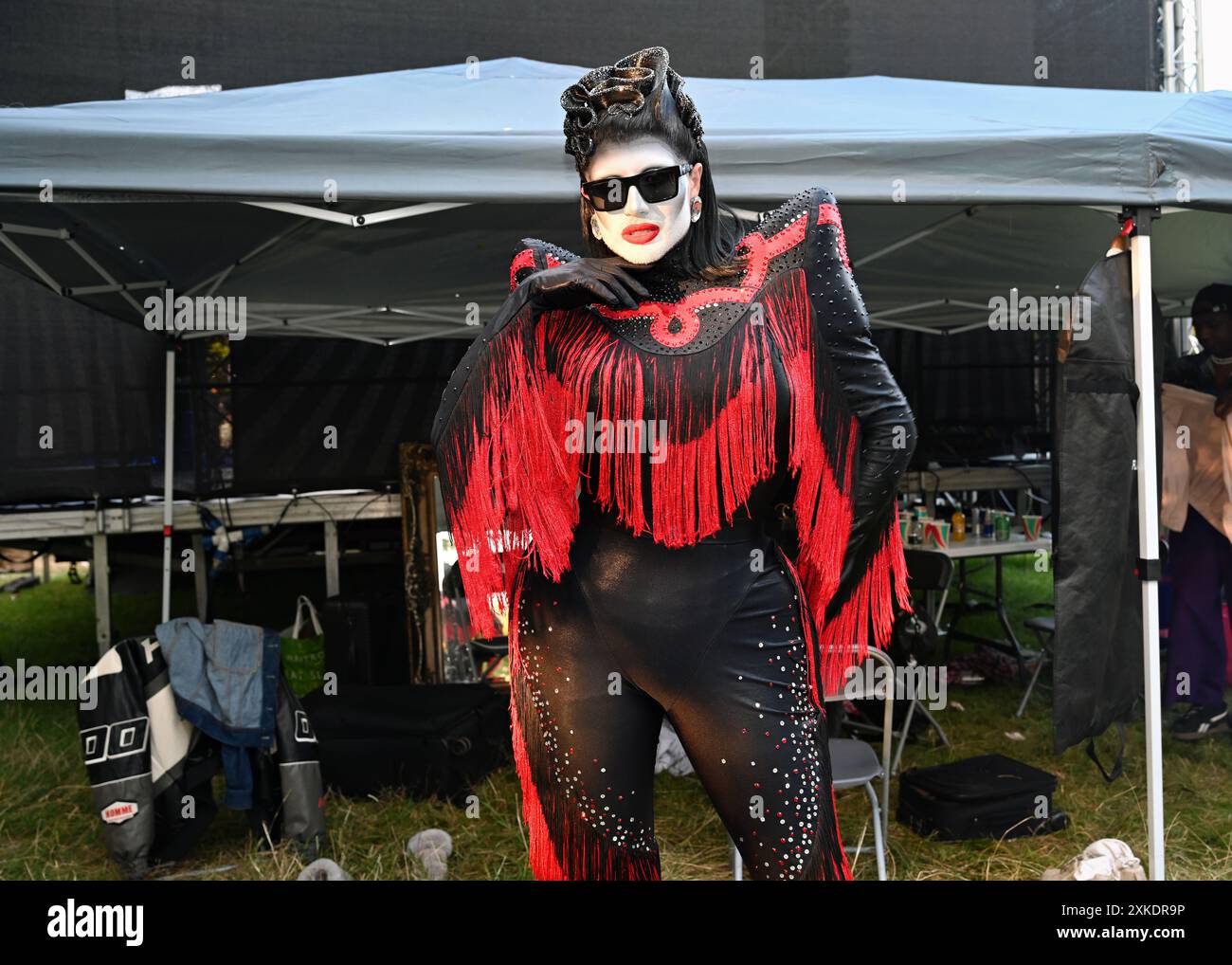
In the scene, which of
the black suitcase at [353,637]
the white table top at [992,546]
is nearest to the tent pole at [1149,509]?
the white table top at [992,546]

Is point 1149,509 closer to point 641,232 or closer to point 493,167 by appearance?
point 641,232

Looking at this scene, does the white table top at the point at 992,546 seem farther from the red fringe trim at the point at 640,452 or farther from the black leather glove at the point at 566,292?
the black leather glove at the point at 566,292

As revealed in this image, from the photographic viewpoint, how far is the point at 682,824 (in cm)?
330

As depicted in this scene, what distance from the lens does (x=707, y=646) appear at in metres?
1.39

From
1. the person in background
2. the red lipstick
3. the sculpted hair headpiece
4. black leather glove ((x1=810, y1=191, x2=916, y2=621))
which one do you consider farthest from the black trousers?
the person in background

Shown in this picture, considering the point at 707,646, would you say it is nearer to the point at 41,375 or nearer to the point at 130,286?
the point at 130,286

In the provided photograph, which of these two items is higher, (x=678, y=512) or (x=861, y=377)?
(x=861, y=377)

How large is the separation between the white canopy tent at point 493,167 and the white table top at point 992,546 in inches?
61.2

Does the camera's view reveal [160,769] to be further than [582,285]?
Yes

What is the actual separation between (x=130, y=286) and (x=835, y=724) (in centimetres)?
324

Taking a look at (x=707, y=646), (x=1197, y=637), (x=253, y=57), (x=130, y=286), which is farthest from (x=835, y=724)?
(x=253, y=57)

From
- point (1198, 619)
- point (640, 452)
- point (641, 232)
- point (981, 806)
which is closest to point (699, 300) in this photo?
point (641, 232)

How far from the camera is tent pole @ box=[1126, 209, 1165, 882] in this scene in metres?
2.42

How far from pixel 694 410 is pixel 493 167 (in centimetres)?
120
